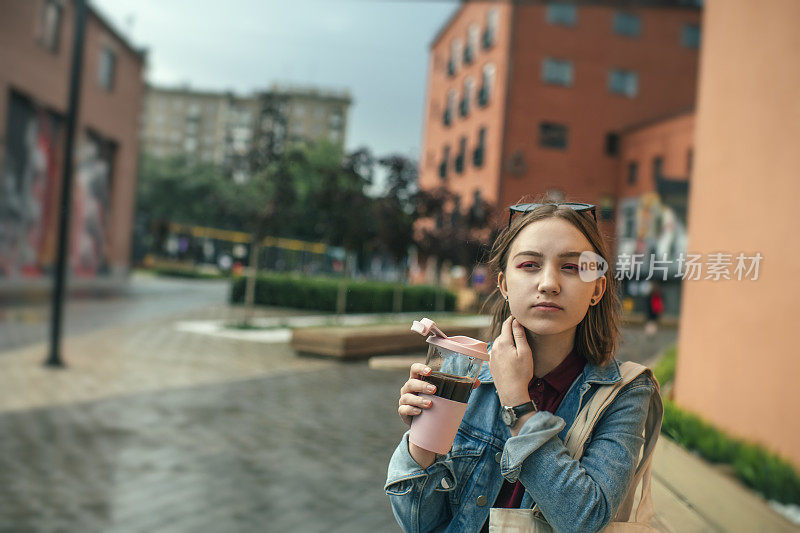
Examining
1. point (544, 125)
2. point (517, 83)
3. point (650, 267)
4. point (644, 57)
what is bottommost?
point (650, 267)

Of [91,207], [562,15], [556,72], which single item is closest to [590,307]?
[556,72]

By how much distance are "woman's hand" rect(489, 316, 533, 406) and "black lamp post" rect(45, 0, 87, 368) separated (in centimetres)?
926

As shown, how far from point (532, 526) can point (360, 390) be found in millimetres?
7678

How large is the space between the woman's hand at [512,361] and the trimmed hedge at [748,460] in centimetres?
250

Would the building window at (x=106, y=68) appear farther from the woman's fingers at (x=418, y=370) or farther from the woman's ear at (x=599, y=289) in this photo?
the woman's ear at (x=599, y=289)

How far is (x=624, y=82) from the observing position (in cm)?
2008

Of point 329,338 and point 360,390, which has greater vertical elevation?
point 329,338

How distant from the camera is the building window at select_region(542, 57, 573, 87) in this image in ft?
56.5

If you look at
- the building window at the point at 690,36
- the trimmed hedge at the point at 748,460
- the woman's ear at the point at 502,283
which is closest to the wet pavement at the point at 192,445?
the trimmed hedge at the point at 748,460

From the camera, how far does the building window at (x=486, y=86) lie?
1866 centimetres

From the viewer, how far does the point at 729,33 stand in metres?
3.52

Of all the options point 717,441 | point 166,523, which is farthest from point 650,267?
point 166,523

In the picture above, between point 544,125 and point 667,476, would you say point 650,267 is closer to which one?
point 667,476

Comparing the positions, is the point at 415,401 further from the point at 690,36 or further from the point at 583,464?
the point at 690,36
